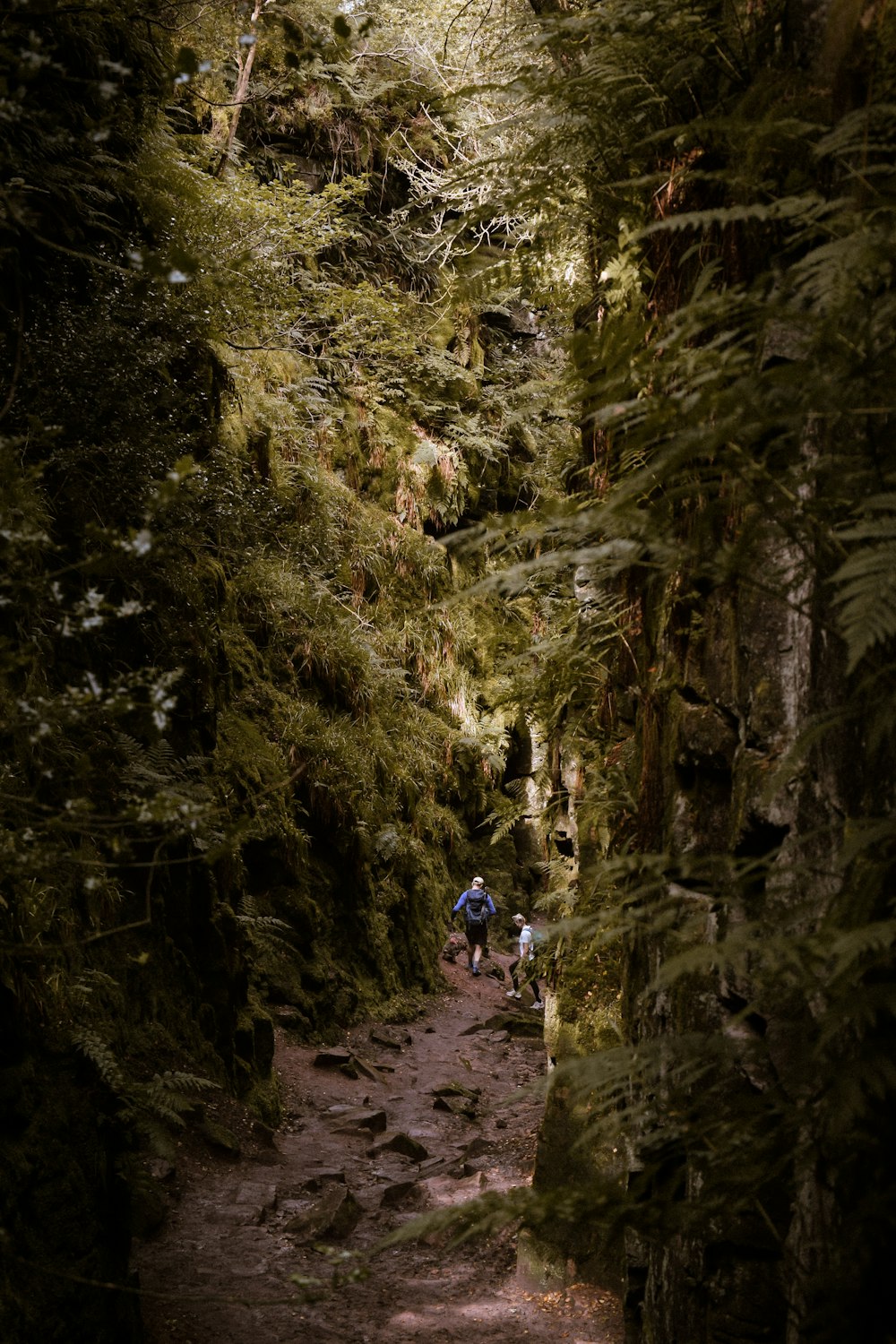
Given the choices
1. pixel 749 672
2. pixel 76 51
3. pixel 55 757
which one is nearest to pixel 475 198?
pixel 76 51

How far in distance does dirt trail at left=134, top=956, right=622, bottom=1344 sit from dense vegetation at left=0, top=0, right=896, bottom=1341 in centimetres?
55

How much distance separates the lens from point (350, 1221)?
21.6ft

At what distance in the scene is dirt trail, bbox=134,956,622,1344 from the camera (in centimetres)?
536

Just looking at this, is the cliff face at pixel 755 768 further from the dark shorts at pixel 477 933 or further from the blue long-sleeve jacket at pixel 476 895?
the dark shorts at pixel 477 933

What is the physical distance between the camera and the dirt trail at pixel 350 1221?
5359mm

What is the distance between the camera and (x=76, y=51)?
636cm

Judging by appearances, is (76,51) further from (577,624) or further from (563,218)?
(577,624)

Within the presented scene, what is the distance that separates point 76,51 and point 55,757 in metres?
5.07

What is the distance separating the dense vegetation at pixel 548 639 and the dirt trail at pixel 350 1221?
1.80 feet

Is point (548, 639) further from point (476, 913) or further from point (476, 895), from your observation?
point (476, 913)

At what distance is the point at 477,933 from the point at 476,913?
44cm

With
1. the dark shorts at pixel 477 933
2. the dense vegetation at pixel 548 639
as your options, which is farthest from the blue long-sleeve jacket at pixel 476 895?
the dense vegetation at pixel 548 639

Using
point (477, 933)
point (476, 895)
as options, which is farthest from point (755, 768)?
point (477, 933)

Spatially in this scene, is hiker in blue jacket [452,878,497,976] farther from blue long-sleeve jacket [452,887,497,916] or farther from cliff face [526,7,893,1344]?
cliff face [526,7,893,1344]
